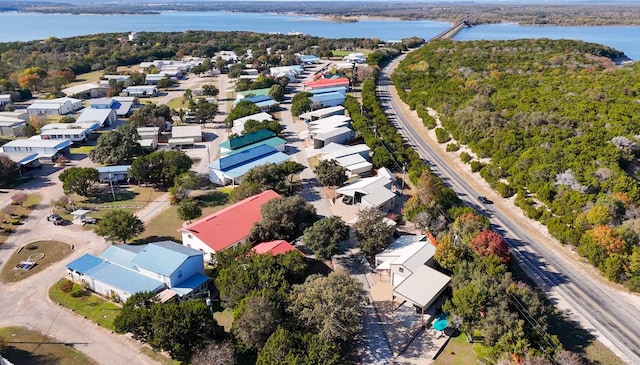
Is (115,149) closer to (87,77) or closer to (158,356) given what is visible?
(158,356)

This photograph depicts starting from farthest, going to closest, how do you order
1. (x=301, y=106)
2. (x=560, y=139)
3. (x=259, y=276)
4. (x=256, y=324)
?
1. (x=301, y=106)
2. (x=560, y=139)
3. (x=259, y=276)
4. (x=256, y=324)

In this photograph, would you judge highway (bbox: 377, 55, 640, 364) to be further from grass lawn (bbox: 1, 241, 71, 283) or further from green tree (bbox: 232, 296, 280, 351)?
grass lawn (bbox: 1, 241, 71, 283)

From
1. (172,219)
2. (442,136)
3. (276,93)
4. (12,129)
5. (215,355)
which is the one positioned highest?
(276,93)

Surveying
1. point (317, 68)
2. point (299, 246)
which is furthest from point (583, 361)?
point (317, 68)

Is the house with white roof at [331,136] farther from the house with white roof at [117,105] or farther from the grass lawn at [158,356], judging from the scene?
the grass lawn at [158,356]

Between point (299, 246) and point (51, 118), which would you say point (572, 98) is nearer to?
point (299, 246)

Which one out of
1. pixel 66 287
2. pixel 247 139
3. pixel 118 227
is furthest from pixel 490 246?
pixel 247 139
